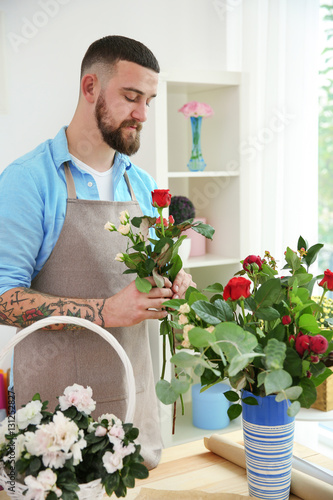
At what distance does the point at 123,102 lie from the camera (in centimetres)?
165

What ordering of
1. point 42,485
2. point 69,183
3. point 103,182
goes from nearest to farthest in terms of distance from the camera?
point 42,485 < point 69,183 < point 103,182

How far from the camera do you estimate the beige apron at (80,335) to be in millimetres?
1606

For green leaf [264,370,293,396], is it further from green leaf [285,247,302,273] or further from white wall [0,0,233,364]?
white wall [0,0,233,364]

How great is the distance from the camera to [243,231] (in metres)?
2.62

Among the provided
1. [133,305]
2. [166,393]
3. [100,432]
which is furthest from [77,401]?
[133,305]

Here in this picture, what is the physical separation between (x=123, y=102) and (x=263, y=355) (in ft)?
3.49

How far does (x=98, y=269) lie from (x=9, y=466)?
83cm

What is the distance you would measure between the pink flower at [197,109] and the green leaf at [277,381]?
6.22 feet

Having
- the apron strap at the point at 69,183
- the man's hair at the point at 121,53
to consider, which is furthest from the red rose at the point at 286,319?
the man's hair at the point at 121,53

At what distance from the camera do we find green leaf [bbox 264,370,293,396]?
0.80m

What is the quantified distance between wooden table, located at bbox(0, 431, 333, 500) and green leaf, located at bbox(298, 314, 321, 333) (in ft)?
1.30

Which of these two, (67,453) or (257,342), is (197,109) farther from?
(67,453)

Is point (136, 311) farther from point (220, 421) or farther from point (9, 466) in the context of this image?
point (220, 421)

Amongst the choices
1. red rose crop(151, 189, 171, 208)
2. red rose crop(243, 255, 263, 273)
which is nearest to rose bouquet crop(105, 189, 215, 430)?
red rose crop(151, 189, 171, 208)
